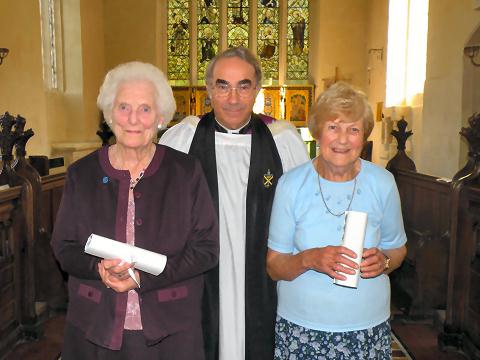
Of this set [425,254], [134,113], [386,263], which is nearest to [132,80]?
[134,113]

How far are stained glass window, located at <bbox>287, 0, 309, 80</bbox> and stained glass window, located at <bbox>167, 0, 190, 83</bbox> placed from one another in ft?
8.98

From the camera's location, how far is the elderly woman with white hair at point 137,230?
1.71 meters

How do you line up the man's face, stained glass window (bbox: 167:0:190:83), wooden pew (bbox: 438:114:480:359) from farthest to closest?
stained glass window (bbox: 167:0:190:83) → wooden pew (bbox: 438:114:480:359) → the man's face

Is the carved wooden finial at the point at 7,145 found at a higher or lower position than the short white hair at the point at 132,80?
lower

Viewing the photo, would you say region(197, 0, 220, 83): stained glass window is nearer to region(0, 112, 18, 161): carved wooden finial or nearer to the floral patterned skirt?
region(0, 112, 18, 161): carved wooden finial

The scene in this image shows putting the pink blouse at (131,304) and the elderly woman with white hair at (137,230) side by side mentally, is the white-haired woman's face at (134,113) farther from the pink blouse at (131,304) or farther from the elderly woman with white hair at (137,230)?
the pink blouse at (131,304)

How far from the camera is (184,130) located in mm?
2660

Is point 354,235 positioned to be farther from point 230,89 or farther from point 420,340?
point 420,340

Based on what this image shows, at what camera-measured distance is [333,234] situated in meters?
1.80

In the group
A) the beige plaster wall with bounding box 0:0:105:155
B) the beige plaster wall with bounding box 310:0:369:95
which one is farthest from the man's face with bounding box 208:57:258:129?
the beige plaster wall with bounding box 310:0:369:95

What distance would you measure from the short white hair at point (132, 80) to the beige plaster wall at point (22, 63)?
23.7 ft

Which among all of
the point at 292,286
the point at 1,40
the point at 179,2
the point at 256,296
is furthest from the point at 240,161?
the point at 179,2

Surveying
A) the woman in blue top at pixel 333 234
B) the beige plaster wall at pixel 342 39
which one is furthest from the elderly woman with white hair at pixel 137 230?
the beige plaster wall at pixel 342 39

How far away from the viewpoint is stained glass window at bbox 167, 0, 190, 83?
555 inches
